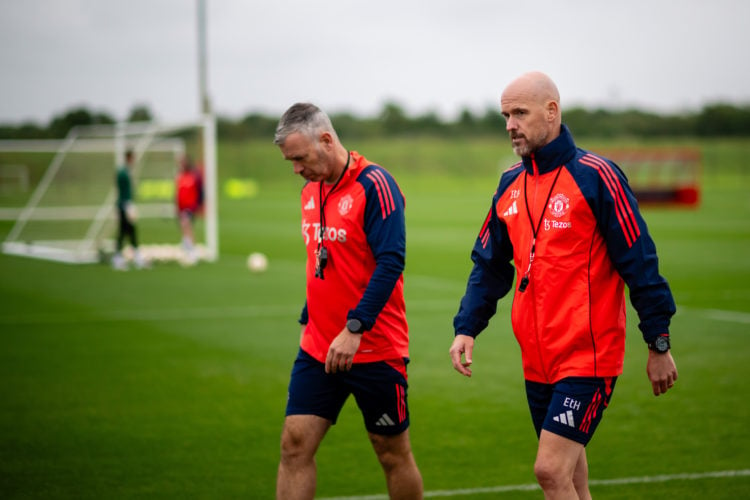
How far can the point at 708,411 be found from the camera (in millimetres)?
7766

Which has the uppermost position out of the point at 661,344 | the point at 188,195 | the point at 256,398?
the point at 661,344

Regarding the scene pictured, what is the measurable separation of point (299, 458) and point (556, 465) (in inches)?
52.6

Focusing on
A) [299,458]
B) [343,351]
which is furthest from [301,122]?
[299,458]

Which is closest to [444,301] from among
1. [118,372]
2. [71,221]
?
[118,372]

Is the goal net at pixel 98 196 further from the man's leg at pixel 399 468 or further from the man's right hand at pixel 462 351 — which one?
the man's right hand at pixel 462 351

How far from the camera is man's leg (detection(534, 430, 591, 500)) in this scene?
149 inches

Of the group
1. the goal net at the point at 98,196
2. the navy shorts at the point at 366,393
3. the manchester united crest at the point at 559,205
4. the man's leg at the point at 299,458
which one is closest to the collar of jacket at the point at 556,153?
the manchester united crest at the point at 559,205

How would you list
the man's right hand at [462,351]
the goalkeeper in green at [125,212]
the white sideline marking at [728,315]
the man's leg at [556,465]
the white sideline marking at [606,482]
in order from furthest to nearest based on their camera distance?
1. the goalkeeper in green at [125,212]
2. the white sideline marking at [728,315]
3. the white sideline marking at [606,482]
4. the man's right hand at [462,351]
5. the man's leg at [556,465]

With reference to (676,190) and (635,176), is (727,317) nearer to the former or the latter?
(676,190)

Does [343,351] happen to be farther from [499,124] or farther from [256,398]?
[499,124]

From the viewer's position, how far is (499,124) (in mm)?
77938

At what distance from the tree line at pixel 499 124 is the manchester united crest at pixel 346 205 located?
65793mm

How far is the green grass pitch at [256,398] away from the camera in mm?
6137

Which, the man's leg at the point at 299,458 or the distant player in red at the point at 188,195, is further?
the distant player in red at the point at 188,195
